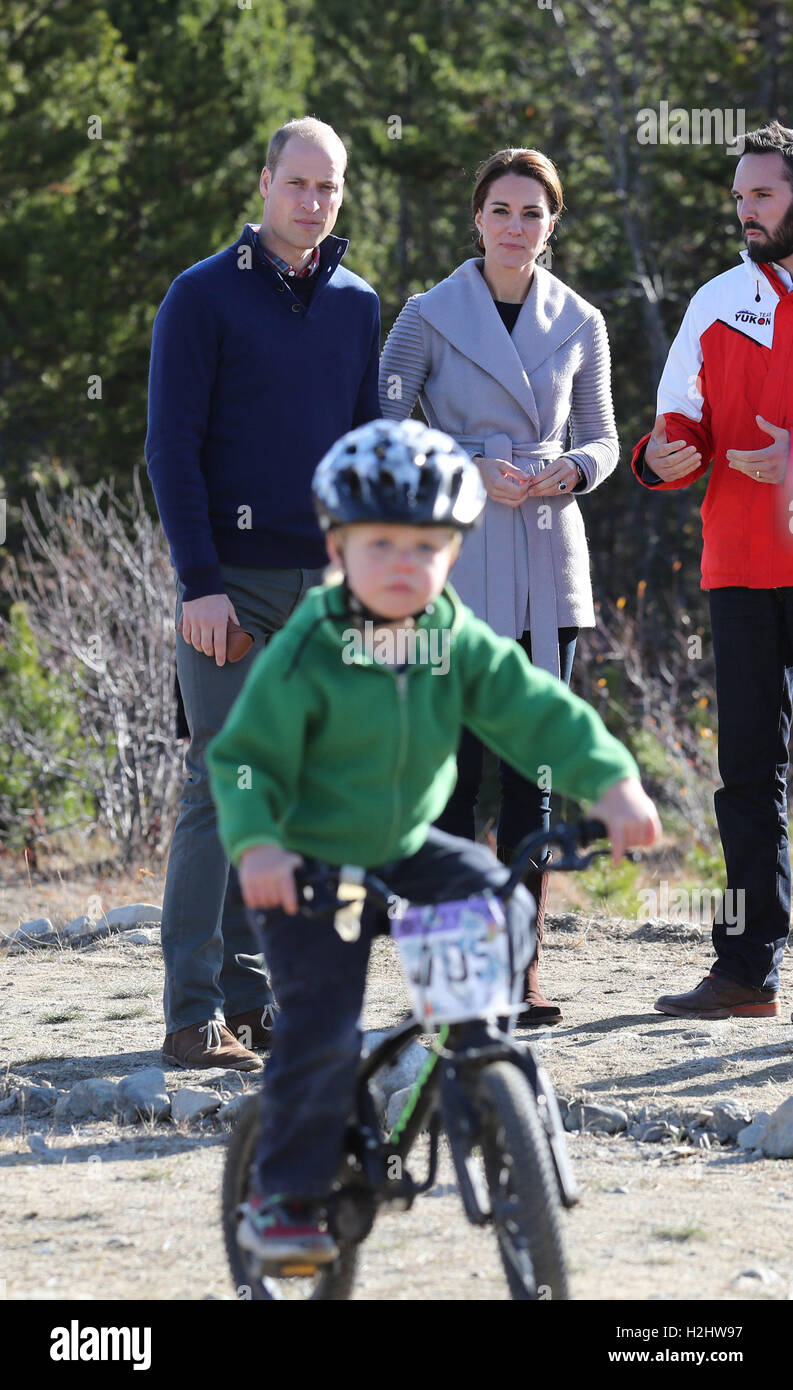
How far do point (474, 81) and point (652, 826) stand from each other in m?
17.9

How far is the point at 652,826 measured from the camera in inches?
105

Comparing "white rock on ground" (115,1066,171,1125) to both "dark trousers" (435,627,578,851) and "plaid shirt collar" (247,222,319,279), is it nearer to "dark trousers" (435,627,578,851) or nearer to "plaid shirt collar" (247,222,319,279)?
"dark trousers" (435,627,578,851)

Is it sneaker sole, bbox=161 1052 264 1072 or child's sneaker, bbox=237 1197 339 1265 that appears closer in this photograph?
child's sneaker, bbox=237 1197 339 1265

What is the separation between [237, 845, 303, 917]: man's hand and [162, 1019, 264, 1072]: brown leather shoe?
2305 mm

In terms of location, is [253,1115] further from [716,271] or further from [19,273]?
[716,271]

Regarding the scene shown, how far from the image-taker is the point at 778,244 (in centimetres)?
511

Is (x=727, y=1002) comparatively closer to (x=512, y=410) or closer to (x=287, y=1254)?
(x=512, y=410)

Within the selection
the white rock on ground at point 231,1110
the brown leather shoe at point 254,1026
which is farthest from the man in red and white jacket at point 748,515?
the white rock on ground at point 231,1110

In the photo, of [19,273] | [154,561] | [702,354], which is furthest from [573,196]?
[702,354]

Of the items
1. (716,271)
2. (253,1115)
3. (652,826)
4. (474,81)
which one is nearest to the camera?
(652,826)

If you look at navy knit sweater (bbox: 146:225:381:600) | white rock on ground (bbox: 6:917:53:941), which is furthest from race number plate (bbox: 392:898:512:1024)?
white rock on ground (bbox: 6:917:53:941)

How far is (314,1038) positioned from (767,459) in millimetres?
2827

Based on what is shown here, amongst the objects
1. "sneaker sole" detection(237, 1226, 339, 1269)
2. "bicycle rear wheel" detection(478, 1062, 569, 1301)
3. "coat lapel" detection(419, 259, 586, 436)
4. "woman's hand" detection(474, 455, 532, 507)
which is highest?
"coat lapel" detection(419, 259, 586, 436)

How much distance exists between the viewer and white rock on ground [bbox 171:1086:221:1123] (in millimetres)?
4410
